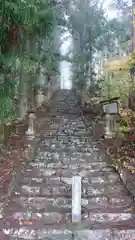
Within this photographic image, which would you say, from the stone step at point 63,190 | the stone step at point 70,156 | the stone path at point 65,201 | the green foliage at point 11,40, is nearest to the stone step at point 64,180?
the stone path at point 65,201

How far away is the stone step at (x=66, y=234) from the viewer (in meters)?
4.35

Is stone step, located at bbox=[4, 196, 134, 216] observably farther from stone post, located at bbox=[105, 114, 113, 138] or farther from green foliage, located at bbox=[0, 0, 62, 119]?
stone post, located at bbox=[105, 114, 113, 138]

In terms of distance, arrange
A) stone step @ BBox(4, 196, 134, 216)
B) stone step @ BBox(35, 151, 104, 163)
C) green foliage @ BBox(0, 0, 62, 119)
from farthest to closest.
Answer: stone step @ BBox(35, 151, 104, 163)
green foliage @ BBox(0, 0, 62, 119)
stone step @ BBox(4, 196, 134, 216)

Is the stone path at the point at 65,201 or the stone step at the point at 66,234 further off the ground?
the stone path at the point at 65,201

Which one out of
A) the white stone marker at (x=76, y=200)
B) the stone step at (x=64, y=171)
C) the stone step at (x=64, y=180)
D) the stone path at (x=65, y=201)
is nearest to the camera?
the stone path at (x=65, y=201)

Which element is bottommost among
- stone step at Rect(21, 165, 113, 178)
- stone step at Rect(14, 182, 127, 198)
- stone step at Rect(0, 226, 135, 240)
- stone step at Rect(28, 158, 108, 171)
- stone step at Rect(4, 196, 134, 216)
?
stone step at Rect(0, 226, 135, 240)

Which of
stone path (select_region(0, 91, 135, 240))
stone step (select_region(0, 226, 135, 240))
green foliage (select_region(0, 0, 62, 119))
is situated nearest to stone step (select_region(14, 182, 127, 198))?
stone path (select_region(0, 91, 135, 240))

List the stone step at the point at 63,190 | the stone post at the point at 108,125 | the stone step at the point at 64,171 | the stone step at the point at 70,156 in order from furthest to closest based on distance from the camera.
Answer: the stone post at the point at 108,125 → the stone step at the point at 70,156 → the stone step at the point at 64,171 → the stone step at the point at 63,190

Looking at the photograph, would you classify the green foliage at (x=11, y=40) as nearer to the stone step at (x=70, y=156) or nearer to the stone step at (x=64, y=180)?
the stone step at (x=64, y=180)

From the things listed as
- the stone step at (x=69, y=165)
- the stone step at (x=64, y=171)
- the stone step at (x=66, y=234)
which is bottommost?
the stone step at (x=66, y=234)

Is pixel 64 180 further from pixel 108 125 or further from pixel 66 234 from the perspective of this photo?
pixel 108 125

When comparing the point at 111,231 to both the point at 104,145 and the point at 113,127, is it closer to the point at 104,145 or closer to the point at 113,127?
the point at 104,145

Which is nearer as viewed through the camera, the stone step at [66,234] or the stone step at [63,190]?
the stone step at [66,234]

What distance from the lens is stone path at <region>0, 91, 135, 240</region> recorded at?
14.7 ft
